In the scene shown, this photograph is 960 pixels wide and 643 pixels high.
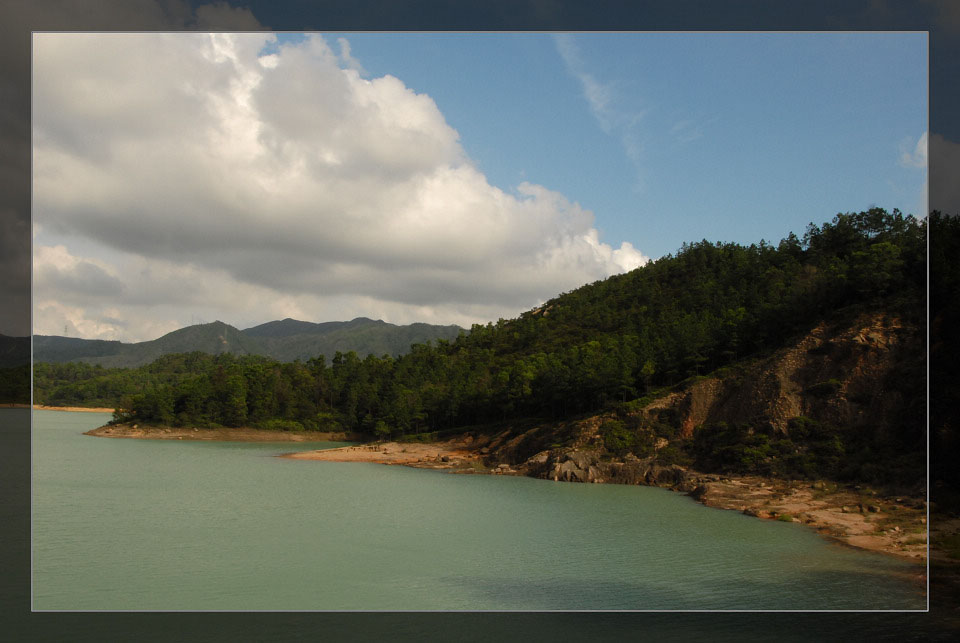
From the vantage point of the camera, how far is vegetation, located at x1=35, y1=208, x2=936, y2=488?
82.8ft

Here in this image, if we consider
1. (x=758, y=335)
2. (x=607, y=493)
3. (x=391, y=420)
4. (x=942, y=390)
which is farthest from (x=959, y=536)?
(x=391, y=420)

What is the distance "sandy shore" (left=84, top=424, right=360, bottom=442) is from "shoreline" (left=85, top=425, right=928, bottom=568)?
37.3 feet

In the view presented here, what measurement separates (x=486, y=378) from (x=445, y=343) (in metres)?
16.2

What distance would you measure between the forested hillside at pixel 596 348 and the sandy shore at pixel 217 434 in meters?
1.15

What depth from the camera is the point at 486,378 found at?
1789 inches

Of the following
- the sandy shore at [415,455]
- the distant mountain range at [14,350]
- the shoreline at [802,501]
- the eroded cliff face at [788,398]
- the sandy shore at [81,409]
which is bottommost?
the sandy shore at [81,409]

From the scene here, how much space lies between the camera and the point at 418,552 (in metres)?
13.7

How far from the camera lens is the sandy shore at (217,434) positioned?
44.9m

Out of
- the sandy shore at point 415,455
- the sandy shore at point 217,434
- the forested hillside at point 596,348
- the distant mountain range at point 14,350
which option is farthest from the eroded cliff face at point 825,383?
the sandy shore at point 217,434

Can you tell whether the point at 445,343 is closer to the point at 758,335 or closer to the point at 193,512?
the point at 758,335

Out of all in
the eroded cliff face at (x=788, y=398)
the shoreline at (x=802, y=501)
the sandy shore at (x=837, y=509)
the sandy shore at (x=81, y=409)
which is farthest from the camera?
the sandy shore at (x=81, y=409)

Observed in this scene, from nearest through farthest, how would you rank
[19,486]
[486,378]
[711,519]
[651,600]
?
[651,600], [711,519], [19,486], [486,378]

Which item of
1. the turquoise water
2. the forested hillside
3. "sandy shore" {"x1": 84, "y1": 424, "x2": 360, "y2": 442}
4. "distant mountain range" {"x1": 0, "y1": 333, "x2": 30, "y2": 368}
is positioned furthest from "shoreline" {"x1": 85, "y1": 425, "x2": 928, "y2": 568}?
"distant mountain range" {"x1": 0, "y1": 333, "x2": 30, "y2": 368}

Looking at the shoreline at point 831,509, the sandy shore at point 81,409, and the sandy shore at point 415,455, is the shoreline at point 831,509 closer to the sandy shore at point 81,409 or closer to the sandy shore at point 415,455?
the sandy shore at point 415,455
